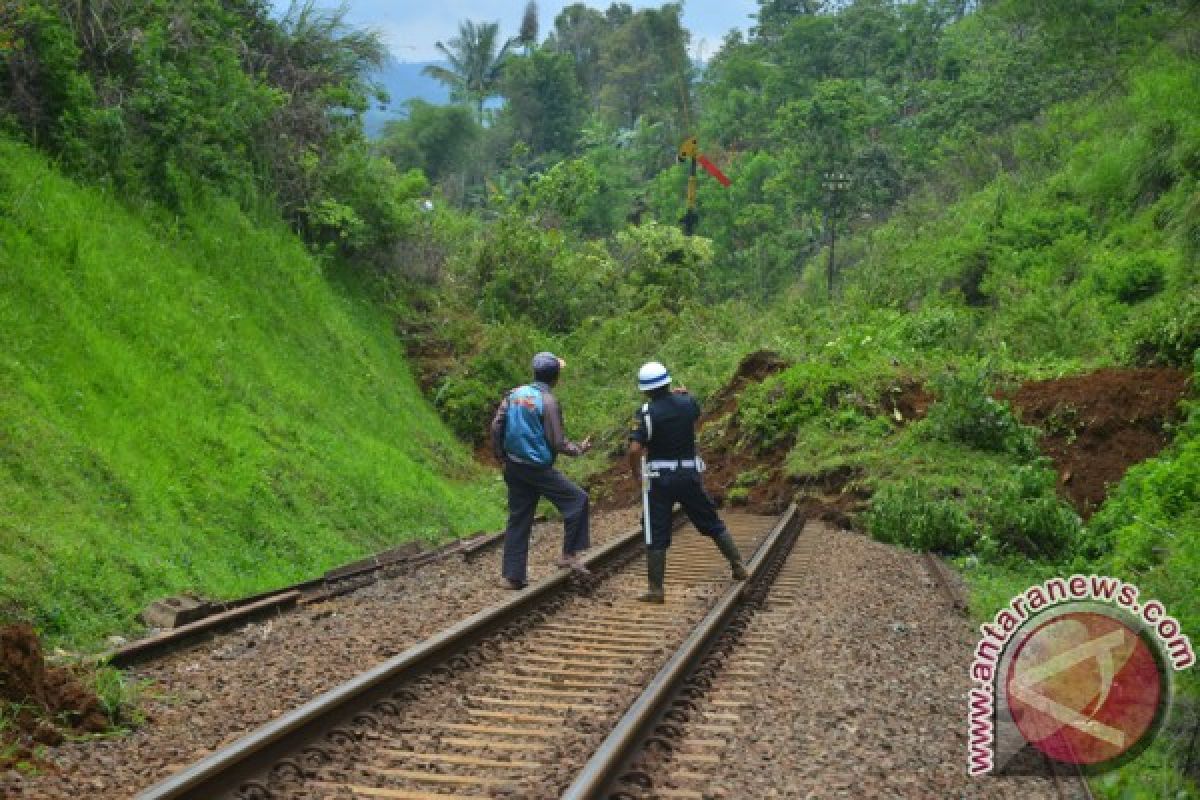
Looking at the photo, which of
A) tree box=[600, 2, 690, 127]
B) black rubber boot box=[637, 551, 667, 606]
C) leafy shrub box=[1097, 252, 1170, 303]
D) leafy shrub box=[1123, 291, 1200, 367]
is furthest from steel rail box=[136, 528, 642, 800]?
tree box=[600, 2, 690, 127]

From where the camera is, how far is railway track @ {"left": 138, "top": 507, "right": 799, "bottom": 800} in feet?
17.7

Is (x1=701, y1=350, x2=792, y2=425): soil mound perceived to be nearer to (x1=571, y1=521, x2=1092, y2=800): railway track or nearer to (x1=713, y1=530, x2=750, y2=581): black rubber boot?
(x1=713, y1=530, x2=750, y2=581): black rubber boot

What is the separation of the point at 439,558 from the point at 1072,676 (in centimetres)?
782

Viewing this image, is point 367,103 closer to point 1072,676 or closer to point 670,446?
point 670,446

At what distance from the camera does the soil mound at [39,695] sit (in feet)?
19.2

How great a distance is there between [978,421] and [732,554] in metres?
7.52

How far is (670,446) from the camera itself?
34.1 ft

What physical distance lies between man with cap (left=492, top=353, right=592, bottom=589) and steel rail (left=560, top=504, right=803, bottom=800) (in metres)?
1.75

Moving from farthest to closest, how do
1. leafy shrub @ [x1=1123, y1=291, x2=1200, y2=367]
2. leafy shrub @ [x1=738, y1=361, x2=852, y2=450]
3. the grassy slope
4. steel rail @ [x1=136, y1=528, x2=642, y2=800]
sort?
leafy shrub @ [x1=738, y1=361, x2=852, y2=450] < leafy shrub @ [x1=1123, y1=291, x2=1200, y2=367] < the grassy slope < steel rail @ [x1=136, y1=528, x2=642, y2=800]

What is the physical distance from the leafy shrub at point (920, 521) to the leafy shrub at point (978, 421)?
161 centimetres

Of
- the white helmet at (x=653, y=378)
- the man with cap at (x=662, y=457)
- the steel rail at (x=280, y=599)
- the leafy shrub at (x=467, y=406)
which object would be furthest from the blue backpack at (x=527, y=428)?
the leafy shrub at (x=467, y=406)

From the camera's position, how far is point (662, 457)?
410 inches

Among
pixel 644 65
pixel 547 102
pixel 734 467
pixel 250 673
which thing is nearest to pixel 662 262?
pixel 734 467

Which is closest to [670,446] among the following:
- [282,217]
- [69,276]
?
[69,276]
